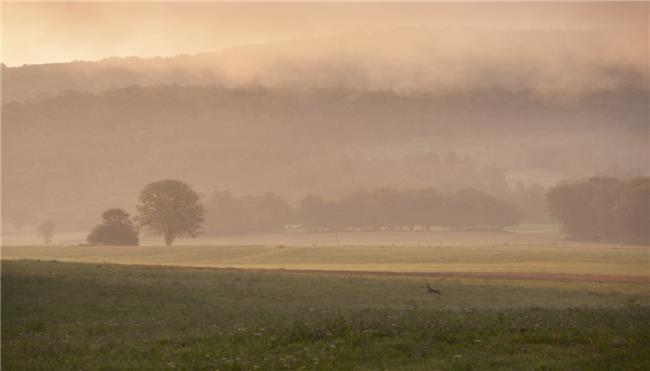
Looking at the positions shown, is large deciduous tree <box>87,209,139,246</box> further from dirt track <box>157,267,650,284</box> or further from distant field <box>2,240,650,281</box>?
dirt track <box>157,267,650,284</box>

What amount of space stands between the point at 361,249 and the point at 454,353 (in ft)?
363

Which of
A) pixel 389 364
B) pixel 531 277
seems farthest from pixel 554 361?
pixel 531 277

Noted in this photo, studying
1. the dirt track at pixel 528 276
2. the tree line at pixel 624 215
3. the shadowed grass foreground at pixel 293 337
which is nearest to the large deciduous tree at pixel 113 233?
the dirt track at pixel 528 276

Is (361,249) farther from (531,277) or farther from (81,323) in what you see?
(81,323)

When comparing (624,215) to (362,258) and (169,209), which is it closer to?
(362,258)

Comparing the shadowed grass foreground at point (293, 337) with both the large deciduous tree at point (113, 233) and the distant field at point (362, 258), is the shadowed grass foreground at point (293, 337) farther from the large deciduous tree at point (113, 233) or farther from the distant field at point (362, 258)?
the large deciduous tree at point (113, 233)

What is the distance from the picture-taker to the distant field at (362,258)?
96.6 meters

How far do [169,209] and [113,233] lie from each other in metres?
13.1

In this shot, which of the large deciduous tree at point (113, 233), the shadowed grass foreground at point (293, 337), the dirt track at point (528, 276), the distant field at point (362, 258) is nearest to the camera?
the shadowed grass foreground at point (293, 337)

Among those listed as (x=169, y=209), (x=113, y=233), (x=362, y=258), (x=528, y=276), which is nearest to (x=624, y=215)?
(x=362, y=258)

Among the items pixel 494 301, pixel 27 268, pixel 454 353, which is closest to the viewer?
pixel 454 353

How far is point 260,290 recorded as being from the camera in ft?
193

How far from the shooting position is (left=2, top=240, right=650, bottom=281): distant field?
3804 inches

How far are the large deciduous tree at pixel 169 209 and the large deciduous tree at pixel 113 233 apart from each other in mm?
3732
